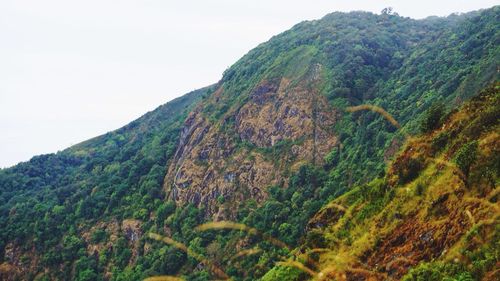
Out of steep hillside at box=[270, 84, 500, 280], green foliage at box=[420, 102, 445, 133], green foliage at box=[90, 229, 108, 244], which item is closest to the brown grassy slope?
steep hillside at box=[270, 84, 500, 280]

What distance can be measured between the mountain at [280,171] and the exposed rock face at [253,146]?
232 millimetres

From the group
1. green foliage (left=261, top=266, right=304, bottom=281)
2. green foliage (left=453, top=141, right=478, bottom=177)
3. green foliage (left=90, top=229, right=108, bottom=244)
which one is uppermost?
green foliage (left=453, top=141, right=478, bottom=177)

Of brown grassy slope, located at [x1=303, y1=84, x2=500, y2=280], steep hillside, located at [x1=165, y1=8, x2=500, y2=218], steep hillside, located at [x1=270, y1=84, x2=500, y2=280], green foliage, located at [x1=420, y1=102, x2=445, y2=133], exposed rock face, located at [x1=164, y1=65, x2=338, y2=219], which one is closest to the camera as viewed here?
steep hillside, located at [x1=270, y1=84, x2=500, y2=280]

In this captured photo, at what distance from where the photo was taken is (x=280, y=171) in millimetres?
69562

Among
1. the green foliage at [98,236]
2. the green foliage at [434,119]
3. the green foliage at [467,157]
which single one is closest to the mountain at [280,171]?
the green foliage at [434,119]

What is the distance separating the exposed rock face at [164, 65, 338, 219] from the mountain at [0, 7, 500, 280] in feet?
0.76

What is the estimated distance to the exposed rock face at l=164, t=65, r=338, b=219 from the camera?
230 feet

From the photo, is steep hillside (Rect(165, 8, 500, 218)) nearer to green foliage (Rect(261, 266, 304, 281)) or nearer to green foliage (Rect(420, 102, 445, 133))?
green foliage (Rect(420, 102, 445, 133))

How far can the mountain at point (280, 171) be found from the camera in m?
27.7

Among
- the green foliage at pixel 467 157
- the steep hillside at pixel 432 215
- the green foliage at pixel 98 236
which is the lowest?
the green foliage at pixel 98 236

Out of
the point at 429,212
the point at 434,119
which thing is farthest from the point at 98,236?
the point at 429,212

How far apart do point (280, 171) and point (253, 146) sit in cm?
931

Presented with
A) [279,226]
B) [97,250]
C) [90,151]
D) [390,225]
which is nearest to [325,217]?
[390,225]

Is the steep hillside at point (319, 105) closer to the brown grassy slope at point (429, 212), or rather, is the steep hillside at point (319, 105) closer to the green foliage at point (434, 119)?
the green foliage at point (434, 119)
